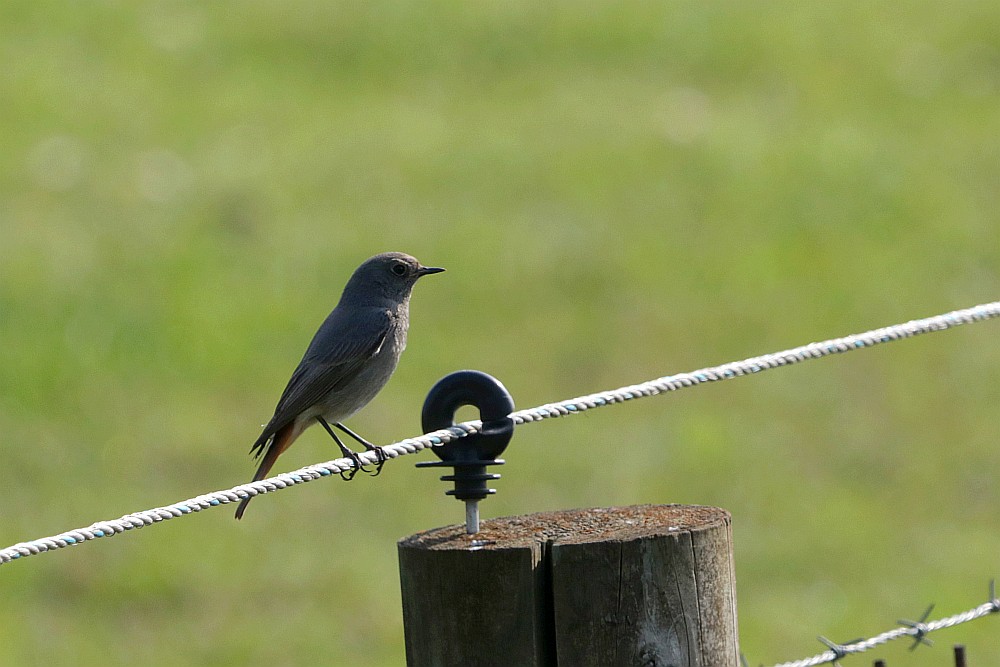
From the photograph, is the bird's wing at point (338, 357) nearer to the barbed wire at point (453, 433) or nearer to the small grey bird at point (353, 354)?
the small grey bird at point (353, 354)

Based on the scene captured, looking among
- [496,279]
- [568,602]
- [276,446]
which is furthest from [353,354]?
[496,279]

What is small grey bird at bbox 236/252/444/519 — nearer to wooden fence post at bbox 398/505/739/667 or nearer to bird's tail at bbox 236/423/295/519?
bird's tail at bbox 236/423/295/519

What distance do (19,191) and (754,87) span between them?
8.67 m

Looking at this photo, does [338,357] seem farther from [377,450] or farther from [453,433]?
[453,433]

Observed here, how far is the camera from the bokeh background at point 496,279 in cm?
977

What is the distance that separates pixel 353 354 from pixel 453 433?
8.58 feet

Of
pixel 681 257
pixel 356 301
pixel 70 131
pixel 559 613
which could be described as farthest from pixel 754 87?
pixel 559 613

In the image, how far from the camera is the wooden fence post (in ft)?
8.55

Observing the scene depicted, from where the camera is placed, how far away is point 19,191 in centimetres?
1461

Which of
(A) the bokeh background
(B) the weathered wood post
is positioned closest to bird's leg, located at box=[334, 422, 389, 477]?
(B) the weathered wood post

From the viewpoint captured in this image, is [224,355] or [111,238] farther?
[111,238]

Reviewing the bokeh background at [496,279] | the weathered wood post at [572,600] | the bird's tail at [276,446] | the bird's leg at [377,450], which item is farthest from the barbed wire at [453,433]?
the bokeh background at [496,279]

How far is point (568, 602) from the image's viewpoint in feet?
8.58

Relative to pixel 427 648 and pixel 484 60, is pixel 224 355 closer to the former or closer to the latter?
pixel 484 60
